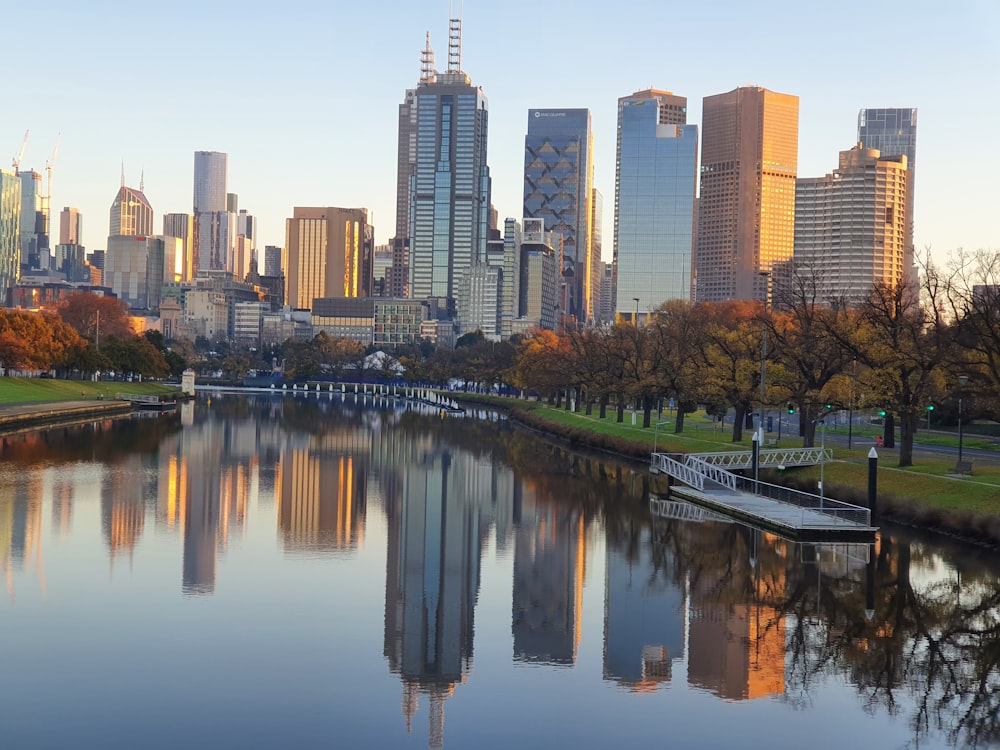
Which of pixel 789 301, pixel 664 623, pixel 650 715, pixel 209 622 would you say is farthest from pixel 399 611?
pixel 789 301

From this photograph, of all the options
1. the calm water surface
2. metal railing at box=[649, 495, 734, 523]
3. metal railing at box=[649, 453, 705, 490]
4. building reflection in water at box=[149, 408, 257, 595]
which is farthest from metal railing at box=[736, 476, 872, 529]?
building reflection in water at box=[149, 408, 257, 595]

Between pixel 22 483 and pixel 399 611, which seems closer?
pixel 399 611

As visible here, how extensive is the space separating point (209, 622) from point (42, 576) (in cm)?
808

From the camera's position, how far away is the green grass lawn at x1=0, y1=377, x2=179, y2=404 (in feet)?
374

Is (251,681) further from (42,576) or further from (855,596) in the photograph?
(855,596)

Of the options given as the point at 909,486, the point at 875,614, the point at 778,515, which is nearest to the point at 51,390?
the point at 778,515

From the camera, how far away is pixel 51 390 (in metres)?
126

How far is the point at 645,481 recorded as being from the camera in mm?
68625

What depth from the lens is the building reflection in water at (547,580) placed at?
30.7 m

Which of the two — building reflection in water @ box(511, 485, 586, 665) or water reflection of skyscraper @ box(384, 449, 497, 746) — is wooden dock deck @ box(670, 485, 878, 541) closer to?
building reflection in water @ box(511, 485, 586, 665)

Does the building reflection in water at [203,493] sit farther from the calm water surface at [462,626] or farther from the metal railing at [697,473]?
the metal railing at [697,473]

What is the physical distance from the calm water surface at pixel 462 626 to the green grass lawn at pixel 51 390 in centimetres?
5940

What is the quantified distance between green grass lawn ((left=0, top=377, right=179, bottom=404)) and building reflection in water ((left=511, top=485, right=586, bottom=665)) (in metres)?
73.0

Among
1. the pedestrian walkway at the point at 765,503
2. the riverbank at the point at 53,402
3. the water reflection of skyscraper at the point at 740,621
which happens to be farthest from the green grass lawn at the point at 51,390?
the water reflection of skyscraper at the point at 740,621
